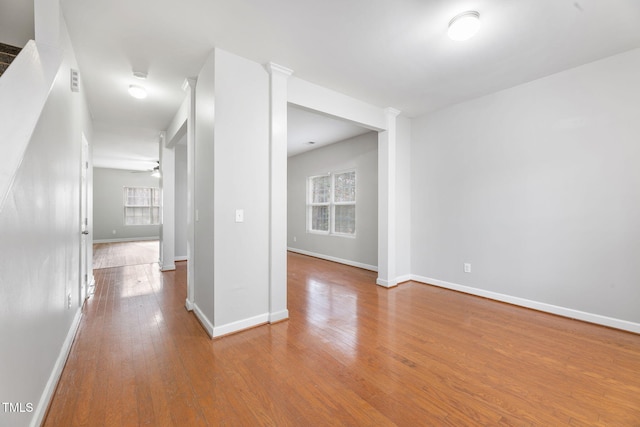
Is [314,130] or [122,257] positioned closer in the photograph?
[314,130]

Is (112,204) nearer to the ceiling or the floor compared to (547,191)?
nearer to the ceiling

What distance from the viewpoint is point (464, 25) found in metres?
2.10

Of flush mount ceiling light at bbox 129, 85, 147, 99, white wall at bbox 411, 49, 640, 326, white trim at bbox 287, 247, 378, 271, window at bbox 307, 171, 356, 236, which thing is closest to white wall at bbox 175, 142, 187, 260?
flush mount ceiling light at bbox 129, 85, 147, 99

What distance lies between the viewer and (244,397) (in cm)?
169

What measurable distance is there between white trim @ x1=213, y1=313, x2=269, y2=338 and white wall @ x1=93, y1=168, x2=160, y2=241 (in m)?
9.64

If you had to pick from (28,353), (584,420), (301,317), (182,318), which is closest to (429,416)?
(584,420)

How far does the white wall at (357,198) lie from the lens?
523 cm

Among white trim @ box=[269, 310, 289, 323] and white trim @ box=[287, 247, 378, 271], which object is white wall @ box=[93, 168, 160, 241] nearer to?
white trim @ box=[287, 247, 378, 271]

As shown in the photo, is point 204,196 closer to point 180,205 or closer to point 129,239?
point 180,205

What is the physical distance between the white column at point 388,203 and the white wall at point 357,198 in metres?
0.91

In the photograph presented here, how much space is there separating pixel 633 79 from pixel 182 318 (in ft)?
17.1

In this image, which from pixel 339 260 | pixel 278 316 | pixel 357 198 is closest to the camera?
pixel 278 316

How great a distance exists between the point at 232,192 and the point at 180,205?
416 cm

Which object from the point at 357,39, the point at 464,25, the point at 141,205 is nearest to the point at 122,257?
the point at 141,205
